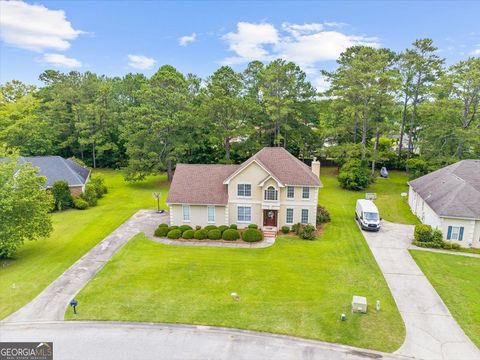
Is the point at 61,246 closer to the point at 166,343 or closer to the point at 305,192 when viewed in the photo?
the point at 166,343

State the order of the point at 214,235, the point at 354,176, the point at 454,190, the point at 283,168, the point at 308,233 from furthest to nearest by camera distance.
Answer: the point at 354,176
the point at 283,168
the point at 454,190
the point at 308,233
the point at 214,235

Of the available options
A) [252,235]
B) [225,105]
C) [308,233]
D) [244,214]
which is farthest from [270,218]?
[225,105]

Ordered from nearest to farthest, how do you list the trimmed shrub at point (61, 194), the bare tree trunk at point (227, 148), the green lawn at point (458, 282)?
the green lawn at point (458, 282)
the trimmed shrub at point (61, 194)
the bare tree trunk at point (227, 148)

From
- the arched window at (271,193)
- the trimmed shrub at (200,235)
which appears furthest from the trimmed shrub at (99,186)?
the arched window at (271,193)

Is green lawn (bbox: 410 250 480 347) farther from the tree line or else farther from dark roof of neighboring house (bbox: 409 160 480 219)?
the tree line

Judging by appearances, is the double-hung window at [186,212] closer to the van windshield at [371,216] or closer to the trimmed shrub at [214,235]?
the trimmed shrub at [214,235]

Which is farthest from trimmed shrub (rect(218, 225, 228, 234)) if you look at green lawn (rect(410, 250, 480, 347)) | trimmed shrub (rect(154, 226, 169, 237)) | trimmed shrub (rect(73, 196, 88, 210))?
trimmed shrub (rect(73, 196, 88, 210))

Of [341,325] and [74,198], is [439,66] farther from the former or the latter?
[74,198]
